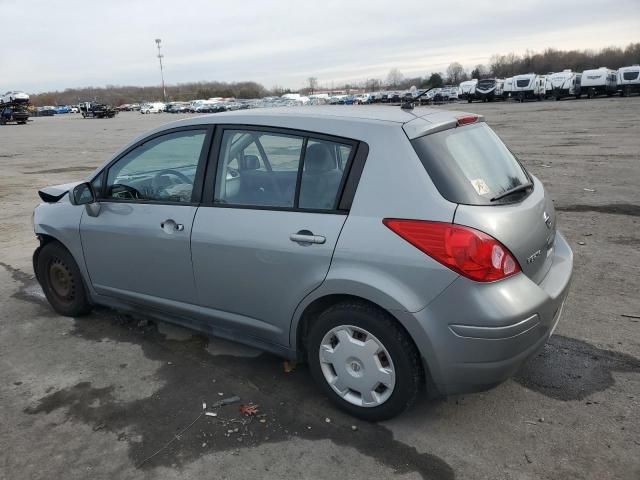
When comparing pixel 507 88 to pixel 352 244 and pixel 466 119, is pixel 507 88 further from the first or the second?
pixel 352 244

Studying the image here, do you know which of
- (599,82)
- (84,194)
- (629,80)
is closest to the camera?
(84,194)

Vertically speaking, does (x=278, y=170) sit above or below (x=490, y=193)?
above

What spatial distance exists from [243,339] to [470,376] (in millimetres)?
1487

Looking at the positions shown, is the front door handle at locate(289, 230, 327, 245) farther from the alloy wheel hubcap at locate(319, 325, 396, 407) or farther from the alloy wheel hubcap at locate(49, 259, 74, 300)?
the alloy wheel hubcap at locate(49, 259, 74, 300)

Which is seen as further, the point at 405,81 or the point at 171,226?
the point at 405,81

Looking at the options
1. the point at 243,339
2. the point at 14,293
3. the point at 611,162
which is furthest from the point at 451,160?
the point at 611,162

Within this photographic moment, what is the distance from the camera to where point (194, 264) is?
3443mm

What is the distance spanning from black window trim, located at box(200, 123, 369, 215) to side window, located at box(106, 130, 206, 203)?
0.14m

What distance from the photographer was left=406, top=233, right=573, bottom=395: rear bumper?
2.53m

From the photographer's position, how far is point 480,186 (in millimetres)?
2824

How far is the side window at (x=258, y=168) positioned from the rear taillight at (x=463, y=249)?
2.79 ft

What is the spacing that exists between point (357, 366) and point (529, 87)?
4892 centimetres

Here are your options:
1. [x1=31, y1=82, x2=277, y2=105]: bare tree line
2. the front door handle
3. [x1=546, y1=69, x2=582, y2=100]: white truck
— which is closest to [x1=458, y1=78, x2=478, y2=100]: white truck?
[x1=546, y1=69, x2=582, y2=100]: white truck

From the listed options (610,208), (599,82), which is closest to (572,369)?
(610,208)
